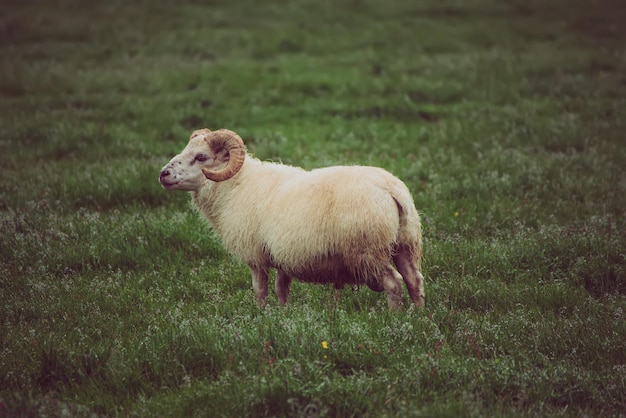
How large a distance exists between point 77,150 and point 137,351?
26.1 feet

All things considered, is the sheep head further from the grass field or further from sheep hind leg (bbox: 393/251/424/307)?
sheep hind leg (bbox: 393/251/424/307)

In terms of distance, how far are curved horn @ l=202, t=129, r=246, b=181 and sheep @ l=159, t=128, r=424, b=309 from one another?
0.03 feet

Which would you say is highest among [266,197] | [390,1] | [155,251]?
[390,1]

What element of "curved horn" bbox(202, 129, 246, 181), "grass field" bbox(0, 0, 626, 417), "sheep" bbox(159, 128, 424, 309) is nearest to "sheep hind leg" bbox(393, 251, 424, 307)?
"sheep" bbox(159, 128, 424, 309)

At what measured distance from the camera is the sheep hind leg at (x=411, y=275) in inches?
238

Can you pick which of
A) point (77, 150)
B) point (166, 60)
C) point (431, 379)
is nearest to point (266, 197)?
point (431, 379)

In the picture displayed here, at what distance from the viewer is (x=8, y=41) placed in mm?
20500

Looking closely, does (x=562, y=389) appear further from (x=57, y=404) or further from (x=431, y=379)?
(x=57, y=404)

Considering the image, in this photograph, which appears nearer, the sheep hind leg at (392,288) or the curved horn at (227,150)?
the sheep hind leg at (392,288)

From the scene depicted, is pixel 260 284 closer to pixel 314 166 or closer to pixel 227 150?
pixel 227 150

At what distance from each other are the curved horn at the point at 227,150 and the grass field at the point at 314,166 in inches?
49.6

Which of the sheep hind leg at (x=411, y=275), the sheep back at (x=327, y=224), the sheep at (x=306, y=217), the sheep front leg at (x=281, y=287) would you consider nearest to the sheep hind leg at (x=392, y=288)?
the sheep at (x=306, y=217)

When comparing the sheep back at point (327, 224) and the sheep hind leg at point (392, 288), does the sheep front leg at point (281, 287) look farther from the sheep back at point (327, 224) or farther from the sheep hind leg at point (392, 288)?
the sheep hind leg at point (392, 288)

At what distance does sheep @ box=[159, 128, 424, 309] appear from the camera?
5668 millimetres
